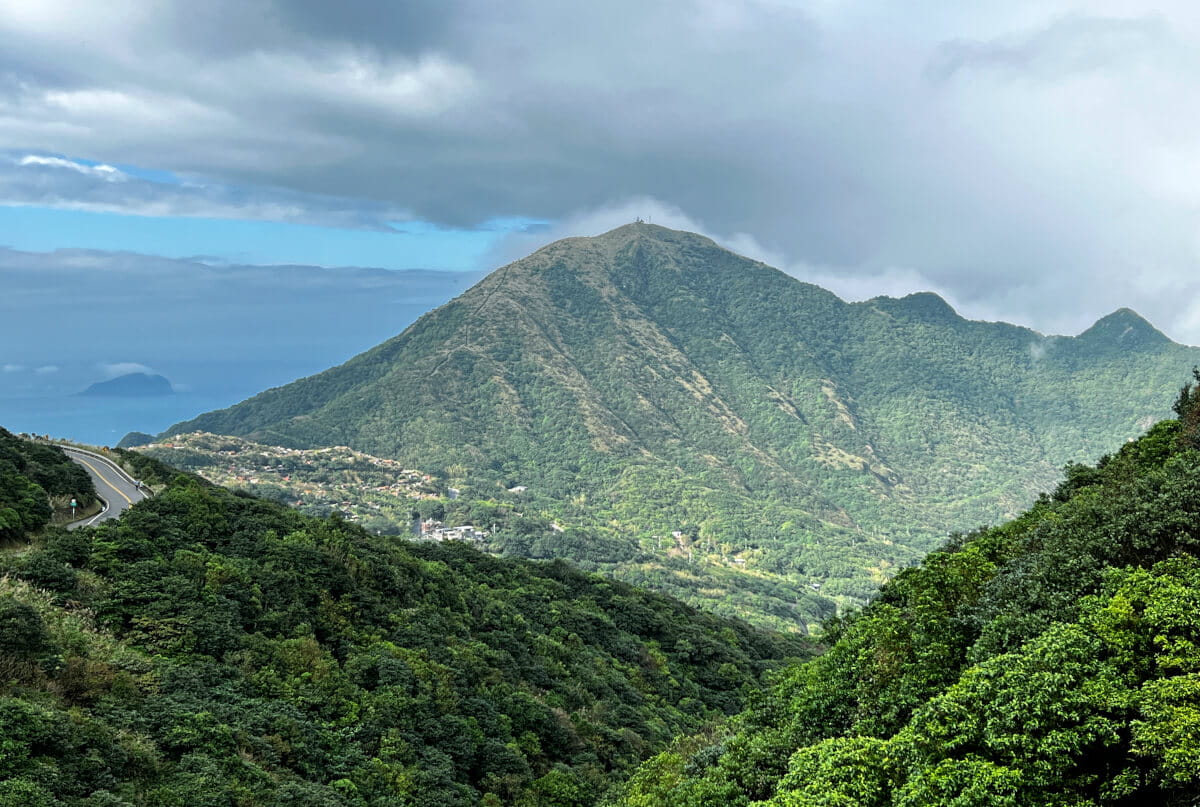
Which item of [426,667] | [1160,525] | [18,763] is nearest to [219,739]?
[18,763]

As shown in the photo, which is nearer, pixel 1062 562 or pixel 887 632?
pixel 1062 562

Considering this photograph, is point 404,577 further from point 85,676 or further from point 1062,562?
point 1062,562

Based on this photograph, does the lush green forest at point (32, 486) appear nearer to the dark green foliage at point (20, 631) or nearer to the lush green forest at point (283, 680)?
the lush green forest at point (283, 680)

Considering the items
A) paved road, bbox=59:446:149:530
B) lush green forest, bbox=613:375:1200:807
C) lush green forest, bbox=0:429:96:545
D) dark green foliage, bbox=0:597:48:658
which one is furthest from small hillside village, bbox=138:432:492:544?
lush green forest, bbox=613:375:1200:807

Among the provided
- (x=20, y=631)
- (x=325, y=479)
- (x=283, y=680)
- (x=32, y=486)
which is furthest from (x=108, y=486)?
(x=325, y=479)

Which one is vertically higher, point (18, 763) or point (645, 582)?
point (18, 763)

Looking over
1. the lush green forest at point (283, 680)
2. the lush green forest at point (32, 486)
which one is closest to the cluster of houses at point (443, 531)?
the lush green forest at point (283, 680)

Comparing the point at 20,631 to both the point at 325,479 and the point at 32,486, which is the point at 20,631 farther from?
the point at 325,479

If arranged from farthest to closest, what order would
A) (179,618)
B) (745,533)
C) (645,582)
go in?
(745,533), (645,582), (179,618)
